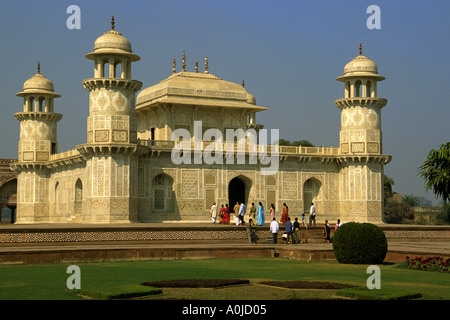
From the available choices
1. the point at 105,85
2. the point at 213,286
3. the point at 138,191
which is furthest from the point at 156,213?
the point at 213,286

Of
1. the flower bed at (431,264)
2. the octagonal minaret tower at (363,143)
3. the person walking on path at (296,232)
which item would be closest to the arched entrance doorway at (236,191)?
the octagonal minaret tower at (363,143)

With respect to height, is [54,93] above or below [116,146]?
above

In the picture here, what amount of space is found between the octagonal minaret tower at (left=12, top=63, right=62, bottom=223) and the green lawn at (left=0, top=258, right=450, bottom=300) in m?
25.7

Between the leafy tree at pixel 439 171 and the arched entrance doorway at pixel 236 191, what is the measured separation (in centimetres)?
1065

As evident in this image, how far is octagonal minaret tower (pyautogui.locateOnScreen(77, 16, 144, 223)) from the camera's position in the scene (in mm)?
33062

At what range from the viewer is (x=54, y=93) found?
42781 mm

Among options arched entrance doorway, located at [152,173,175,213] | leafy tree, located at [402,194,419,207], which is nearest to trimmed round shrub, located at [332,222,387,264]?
arched entrance doorway, located at [152,173,175,213]

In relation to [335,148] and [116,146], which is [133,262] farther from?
[335,148]

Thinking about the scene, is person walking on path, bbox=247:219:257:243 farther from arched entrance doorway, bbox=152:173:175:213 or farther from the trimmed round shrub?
arched entrance doorway, bbox=152:173:175:213

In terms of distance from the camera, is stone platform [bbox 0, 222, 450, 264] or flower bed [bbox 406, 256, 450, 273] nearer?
flower bed [bbox 406, 256, 450, 273]

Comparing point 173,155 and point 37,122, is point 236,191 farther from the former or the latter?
point 37,122

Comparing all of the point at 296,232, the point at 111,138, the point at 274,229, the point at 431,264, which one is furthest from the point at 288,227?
the point at 111,138

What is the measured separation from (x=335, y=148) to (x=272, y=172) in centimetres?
400

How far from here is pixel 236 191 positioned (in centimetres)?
3941
